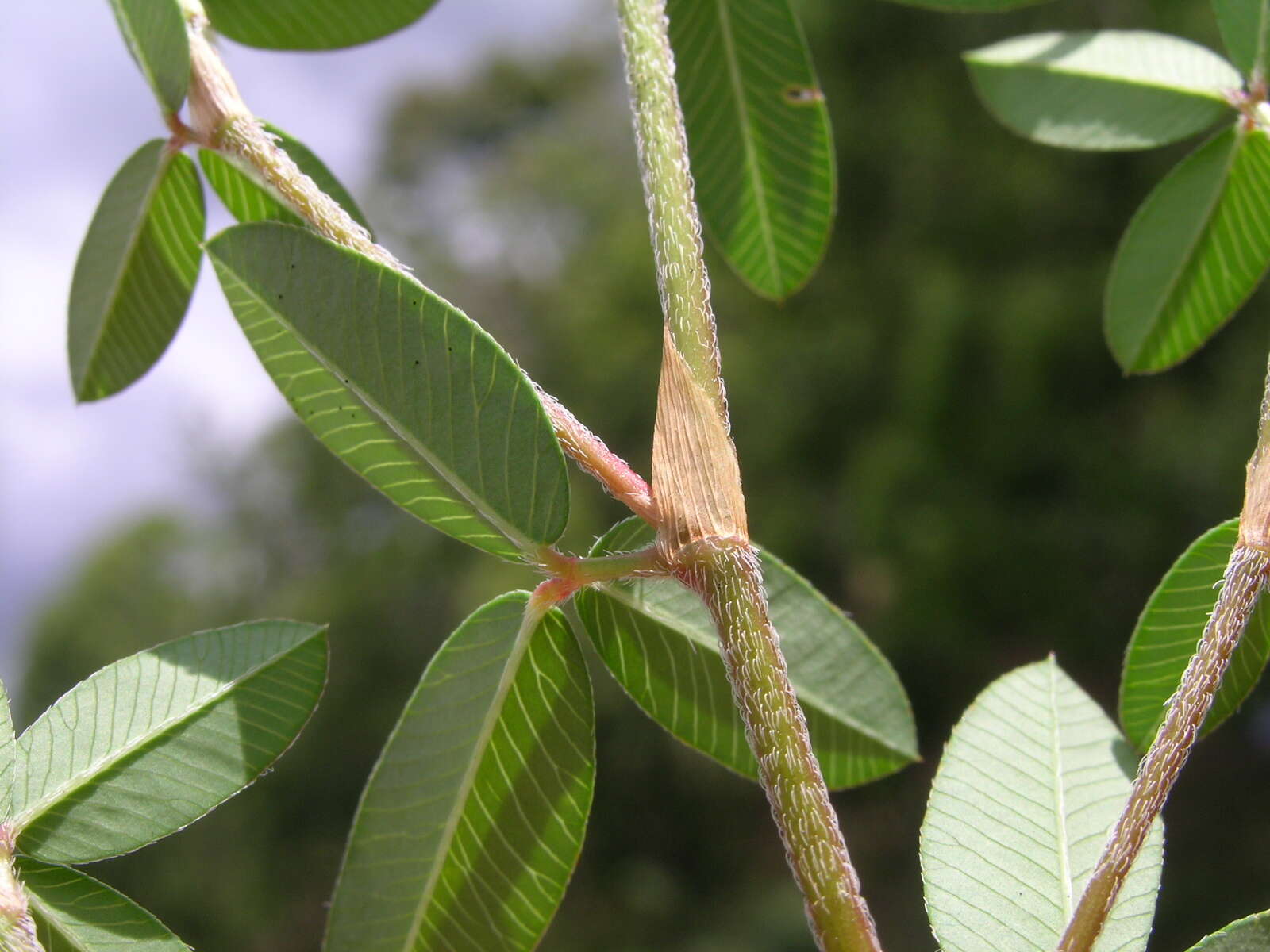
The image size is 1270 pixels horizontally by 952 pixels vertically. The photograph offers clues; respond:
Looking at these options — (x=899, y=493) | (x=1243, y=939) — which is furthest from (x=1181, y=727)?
(x=899, y=493)

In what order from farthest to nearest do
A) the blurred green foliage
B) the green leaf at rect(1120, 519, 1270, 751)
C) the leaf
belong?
the blurred green foliage, the leaf, the green leaf at rect(1120, 519, 1270, 751)

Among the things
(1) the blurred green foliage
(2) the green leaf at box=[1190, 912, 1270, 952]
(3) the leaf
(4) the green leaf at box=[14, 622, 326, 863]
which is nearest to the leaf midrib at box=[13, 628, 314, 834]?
(4) the green leaf at box=[14, 622, 326, 863]

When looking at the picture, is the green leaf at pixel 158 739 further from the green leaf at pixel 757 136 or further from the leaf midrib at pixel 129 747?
the green leaf at pixel 757 136

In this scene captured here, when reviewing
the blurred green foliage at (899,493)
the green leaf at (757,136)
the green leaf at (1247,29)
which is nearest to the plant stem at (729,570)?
the green leaf at (757,136)

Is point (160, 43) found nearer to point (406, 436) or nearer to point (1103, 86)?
point (406, 436)

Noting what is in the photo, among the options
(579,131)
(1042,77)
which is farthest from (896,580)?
(579,131)

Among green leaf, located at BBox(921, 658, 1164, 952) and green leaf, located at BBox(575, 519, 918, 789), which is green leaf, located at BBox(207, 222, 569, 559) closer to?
green leaf, located at BBox(575, 519, 918, 789)
